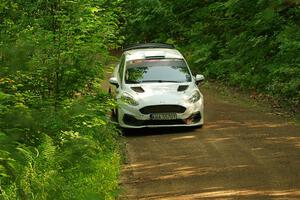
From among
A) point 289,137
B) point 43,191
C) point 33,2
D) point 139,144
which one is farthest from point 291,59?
point 43,191

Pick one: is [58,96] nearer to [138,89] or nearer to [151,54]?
[138,89]

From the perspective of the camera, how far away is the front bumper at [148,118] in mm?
12695

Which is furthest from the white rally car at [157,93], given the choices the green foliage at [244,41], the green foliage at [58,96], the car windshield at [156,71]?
the green foliage at [244,41]

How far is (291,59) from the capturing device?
17.3m

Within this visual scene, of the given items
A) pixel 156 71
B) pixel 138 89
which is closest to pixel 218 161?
pixel 138 89

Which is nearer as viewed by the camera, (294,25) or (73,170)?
(73,170)

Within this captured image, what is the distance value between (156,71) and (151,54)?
88cm

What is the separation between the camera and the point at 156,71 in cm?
1393

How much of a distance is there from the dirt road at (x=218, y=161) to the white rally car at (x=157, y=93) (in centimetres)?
38

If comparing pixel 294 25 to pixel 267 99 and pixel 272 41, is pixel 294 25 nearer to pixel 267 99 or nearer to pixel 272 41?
pixel 272 41

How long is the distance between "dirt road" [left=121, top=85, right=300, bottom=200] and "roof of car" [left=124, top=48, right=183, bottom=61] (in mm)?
1967

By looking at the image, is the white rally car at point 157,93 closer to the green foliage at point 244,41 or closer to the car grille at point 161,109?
the car grille at point 161,109

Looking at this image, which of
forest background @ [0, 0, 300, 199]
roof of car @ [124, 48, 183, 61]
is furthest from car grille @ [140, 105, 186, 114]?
roof of car @ [124, 48, 183, 61]

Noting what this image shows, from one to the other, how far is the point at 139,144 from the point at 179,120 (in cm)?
132
